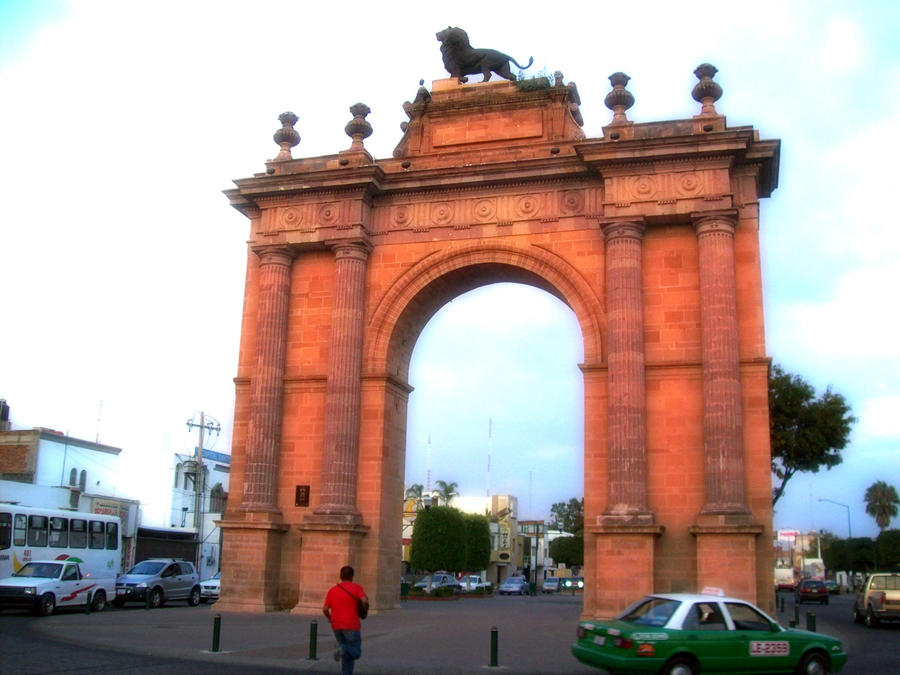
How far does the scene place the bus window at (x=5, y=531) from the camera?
24188 millimetres

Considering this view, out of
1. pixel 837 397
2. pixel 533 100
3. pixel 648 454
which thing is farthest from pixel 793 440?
pixel 533 100

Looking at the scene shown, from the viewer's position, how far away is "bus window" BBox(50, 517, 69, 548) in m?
26.0

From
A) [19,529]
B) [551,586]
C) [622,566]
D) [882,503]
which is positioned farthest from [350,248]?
[882,503]

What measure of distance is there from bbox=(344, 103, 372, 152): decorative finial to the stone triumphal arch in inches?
2.7

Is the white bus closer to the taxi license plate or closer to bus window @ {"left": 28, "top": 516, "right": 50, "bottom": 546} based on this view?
bus window @ {"left": 28, "top": 516, "right": 50, "bottom": 546}

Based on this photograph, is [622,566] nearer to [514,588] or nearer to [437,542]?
[437,542]

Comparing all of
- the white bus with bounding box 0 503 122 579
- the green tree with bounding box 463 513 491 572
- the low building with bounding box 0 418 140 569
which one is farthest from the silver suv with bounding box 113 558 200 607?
the green tree with bounding box 463 513 491 572

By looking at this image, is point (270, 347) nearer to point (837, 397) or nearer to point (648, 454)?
point (648, 454)

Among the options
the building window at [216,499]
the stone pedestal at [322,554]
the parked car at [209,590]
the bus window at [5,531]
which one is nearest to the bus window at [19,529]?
the bus window at [5,531]

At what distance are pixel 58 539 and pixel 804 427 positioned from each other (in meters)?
26.4

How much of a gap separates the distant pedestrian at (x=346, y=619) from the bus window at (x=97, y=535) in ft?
65.7

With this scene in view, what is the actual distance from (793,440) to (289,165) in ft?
70.2

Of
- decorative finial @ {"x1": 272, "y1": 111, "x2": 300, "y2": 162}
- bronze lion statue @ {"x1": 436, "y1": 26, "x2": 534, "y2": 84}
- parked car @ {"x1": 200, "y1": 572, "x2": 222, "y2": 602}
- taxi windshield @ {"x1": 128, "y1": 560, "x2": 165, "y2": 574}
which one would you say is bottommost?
parked car @ {"x1": 200, "y1": 572, "x2": 222, "y2": 602}

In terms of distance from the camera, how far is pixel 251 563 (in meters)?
21.9
